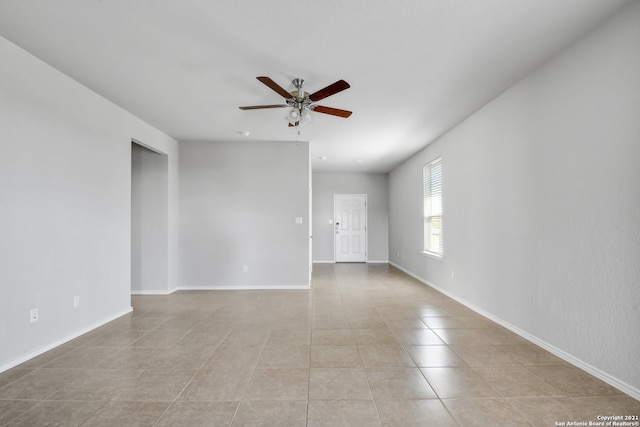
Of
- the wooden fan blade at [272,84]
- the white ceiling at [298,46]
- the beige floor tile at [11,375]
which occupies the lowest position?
the beige floor tile at [11,375]

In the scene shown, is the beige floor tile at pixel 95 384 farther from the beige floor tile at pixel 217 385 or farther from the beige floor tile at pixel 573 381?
the beige floor tile at pixel 573 381

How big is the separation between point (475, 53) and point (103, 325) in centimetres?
467

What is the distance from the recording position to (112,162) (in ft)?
12.2

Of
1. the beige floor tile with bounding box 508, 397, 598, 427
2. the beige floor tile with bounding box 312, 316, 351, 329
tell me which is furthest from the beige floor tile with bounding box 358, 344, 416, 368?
the beige floor tile with bounding box 508, 397, 598, 427

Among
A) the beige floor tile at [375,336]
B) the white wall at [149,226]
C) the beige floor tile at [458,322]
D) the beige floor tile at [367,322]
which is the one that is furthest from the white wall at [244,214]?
the beige floor tile at [458,322]

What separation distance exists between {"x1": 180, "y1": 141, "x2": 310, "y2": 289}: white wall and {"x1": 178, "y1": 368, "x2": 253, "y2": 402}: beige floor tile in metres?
3.06

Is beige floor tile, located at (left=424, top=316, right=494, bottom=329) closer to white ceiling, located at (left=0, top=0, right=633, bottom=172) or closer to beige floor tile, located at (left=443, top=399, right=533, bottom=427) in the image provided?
beige floor tile, located at (left=443, top=399, right=533, bottom=427)

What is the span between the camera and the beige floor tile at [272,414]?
1818mm

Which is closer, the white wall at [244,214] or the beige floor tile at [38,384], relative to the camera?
the beige floor tile at [38,384]

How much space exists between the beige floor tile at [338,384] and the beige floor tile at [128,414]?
38.1 inches

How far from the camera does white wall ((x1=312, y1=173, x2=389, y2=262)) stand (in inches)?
355

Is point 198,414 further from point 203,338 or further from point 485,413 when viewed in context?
point 485,413

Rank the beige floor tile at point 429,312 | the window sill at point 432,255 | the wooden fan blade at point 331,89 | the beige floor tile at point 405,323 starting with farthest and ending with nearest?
the window sill at point 432,255, the beige floor tile at point 429,312, the beige floor tile at point 405,323, the wooden fan blade at point 331,89

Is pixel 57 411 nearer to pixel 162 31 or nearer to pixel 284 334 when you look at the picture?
pixel 284 334
